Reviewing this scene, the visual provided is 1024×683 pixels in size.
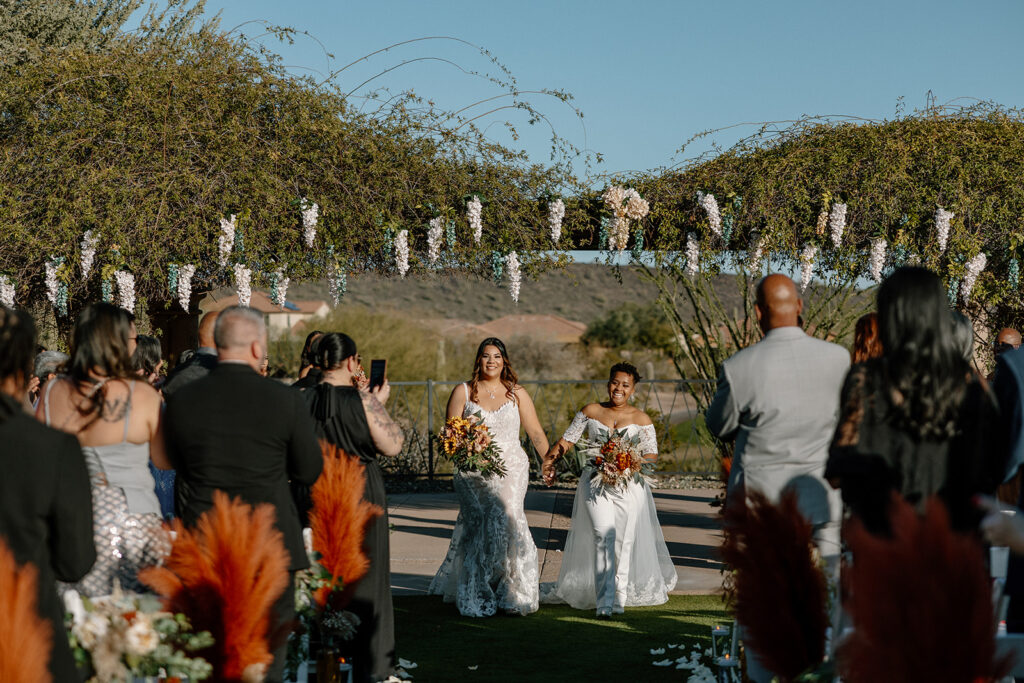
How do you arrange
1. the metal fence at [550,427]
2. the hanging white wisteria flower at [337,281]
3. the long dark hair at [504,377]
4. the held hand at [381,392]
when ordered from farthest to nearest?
the metal fence at [550,427], the hanging white wisteria flower at [337,281], the long dark hair at [504,377], the held hand at [381,392]

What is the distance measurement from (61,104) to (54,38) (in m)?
6.07

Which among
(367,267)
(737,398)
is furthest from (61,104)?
(737,398)

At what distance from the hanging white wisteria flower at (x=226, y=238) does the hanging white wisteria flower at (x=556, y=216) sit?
9.21ft

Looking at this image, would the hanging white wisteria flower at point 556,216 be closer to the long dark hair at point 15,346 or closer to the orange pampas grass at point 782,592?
the orange pampas grass at point 782,592

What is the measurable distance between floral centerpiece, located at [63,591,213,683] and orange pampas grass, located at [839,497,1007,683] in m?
2.20

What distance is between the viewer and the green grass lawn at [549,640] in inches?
235

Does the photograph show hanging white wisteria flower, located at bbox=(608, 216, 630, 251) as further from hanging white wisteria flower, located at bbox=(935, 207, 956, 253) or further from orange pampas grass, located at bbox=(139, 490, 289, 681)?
orange pampas grass, located at bbox=(139, 490, 289, 681)

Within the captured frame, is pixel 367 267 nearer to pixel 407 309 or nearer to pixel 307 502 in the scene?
pixel 307 502

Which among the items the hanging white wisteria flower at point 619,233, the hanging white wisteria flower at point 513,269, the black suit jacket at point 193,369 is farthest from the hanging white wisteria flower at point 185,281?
the hanging white wisteria flower at point 619,233

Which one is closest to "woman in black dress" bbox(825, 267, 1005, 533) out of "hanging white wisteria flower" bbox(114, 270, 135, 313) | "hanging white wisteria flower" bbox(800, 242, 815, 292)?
"hanging white wisteria flower" bbox(800, 242, 815, 292)

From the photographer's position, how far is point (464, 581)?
24.3 ft

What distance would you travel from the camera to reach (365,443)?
530 cm

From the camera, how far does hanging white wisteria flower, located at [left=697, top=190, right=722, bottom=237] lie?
8.98 metres

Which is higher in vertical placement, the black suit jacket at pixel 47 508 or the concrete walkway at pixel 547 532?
the black suit jacket at pixel 47 508
